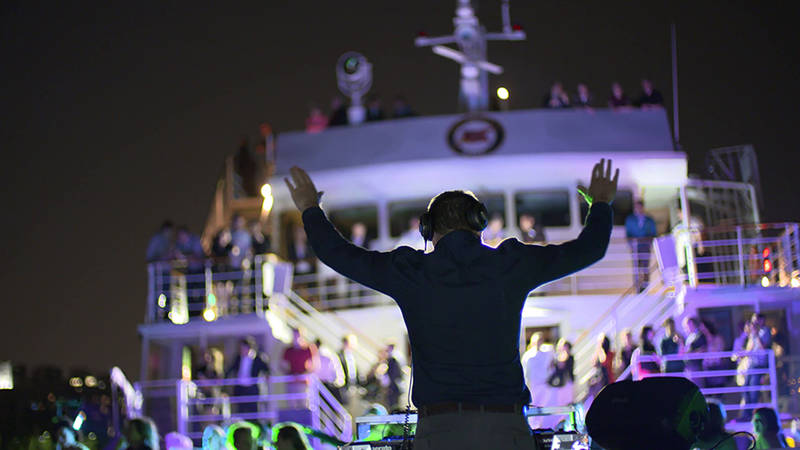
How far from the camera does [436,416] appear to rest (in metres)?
3.30

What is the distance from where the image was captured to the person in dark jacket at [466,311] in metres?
3.28

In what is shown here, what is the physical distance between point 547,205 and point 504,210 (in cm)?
71

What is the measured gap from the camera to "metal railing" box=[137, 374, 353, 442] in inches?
507

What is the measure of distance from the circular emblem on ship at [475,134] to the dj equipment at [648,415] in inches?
477

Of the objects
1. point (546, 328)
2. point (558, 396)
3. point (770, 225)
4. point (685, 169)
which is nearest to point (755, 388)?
point (558, 396)

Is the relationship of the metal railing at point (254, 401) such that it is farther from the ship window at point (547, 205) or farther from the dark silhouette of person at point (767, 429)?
the dark silhouette of person at point (767, 429)

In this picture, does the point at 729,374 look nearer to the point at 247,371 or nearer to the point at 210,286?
the point at 247,371

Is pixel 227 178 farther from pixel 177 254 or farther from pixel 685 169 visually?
pixel 685 169

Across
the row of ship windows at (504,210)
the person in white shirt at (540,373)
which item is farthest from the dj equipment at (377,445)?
the row of ship windows at (504,210)

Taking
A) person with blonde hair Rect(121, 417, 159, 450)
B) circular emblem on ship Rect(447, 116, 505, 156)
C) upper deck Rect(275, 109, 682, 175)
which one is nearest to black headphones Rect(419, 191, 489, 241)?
person with blonde hair Rect(121, 417, 159, 450)

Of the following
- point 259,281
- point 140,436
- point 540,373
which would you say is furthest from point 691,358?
point 140,436

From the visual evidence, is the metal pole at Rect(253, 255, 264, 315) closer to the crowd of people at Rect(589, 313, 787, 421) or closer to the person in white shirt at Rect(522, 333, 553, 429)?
the person in white shirt at Rect(522, 333, 553, 429)

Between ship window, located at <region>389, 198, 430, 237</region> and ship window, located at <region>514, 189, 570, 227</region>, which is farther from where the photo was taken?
ship window, located at <region>389, 198, 430, 237</region>

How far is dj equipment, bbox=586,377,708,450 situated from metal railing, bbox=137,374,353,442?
28.2ft
